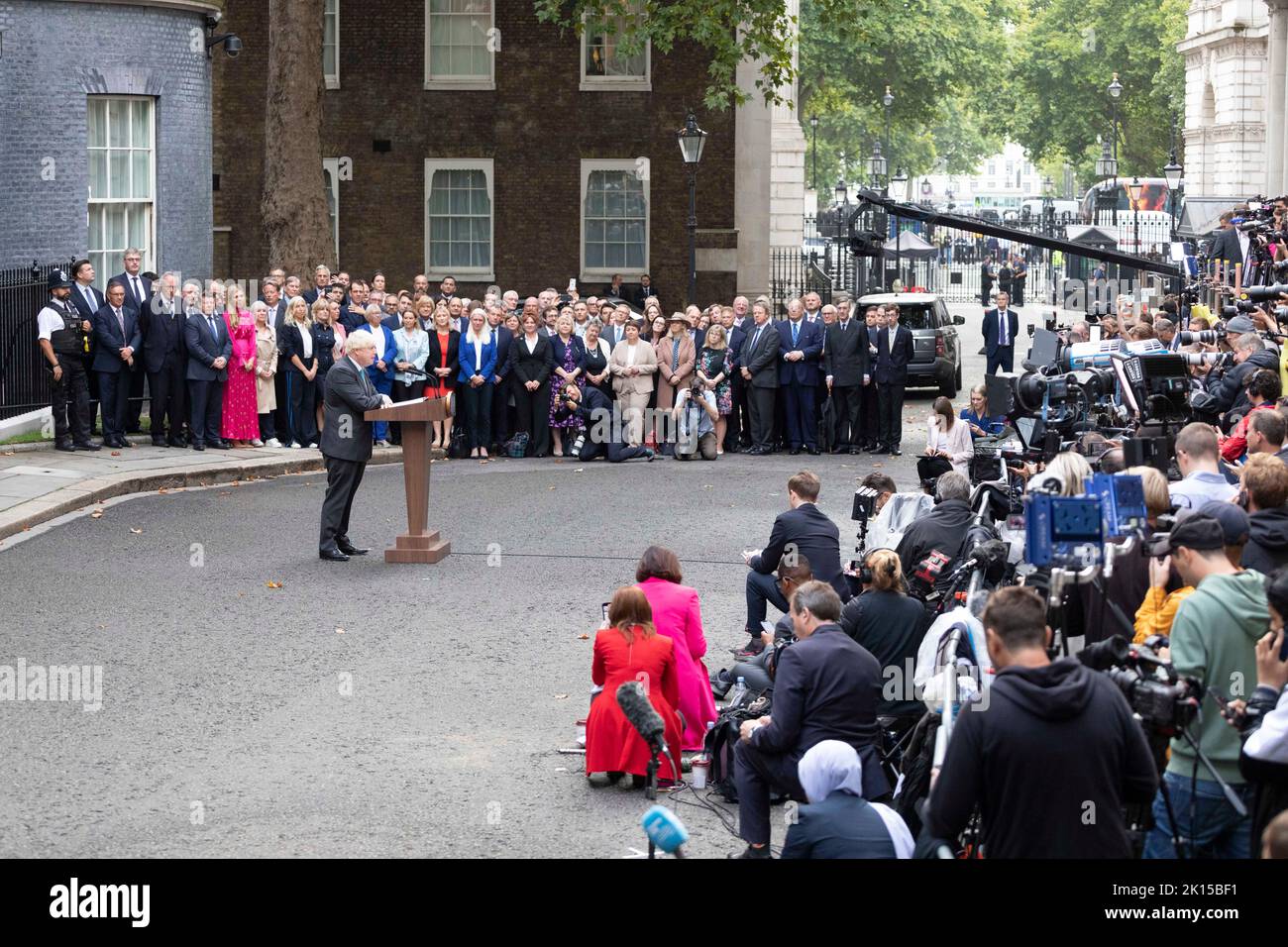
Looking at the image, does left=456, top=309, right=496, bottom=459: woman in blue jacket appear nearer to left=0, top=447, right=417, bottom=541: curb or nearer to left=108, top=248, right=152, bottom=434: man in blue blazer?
left=0, top=447, right=417, bottom=541: curb

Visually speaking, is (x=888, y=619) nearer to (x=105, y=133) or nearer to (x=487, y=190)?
(x=105, y=133)

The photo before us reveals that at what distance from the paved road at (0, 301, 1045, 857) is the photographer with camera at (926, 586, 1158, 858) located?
9.98 feet

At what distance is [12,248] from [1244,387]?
1587cm

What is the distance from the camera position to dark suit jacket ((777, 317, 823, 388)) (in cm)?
2397

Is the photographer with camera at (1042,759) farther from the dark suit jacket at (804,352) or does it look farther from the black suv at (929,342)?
the black suv at (929,342)

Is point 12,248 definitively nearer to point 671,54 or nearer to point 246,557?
point 246,557

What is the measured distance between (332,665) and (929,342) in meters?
20.6

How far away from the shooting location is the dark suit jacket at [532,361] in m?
23.2

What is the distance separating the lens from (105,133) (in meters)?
24.9

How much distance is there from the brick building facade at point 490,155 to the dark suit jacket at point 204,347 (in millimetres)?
15015

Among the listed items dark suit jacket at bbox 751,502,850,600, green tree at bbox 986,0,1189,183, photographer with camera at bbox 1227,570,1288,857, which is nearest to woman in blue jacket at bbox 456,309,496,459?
dark suit jacket at bbox 751,502,850,600

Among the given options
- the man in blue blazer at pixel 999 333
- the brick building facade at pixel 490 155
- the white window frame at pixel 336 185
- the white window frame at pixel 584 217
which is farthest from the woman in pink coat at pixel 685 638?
the white window frame at pixel 336 185

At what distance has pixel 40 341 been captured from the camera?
20.7 meters
